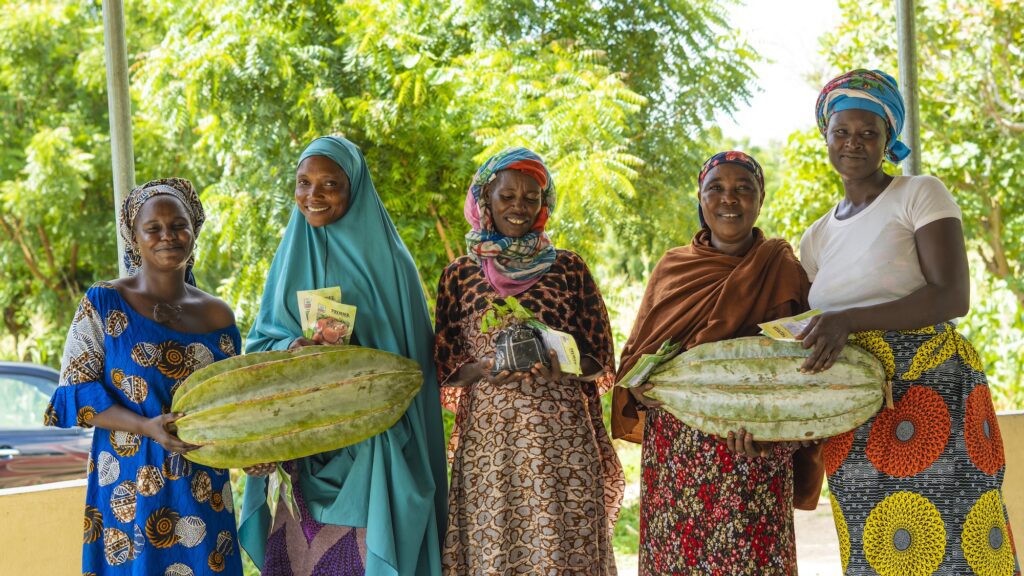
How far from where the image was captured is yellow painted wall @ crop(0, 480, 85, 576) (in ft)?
12.3

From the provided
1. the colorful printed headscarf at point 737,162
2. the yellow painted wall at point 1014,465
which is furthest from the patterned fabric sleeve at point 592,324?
the yellow painted wall at point 1014,465

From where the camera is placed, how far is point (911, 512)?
2787 millimetres

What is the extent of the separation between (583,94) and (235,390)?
4.23 m

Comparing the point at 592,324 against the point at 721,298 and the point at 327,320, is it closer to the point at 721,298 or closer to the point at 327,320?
the point at 721,298

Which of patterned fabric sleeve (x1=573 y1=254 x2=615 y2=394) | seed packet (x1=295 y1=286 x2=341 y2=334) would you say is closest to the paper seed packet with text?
seed packet (x1=295 y1=286 x2=341 y2=334)

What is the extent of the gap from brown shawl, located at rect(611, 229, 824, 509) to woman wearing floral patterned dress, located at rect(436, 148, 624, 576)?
0.69 ft

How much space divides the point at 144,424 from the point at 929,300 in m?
2.41

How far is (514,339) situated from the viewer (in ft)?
9.58

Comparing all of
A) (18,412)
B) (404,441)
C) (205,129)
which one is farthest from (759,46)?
(18,412)

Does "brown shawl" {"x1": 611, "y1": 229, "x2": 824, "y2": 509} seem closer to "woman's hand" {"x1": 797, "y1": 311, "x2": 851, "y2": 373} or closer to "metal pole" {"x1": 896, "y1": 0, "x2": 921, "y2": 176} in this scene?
"woman's hand" {"x1": 797, "y1": 311, "x2": 851, "y2": 373}

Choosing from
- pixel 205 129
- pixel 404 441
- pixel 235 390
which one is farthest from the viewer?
pixel 205 129

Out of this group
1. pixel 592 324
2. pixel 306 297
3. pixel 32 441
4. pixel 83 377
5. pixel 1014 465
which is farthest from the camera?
pixel 32 441

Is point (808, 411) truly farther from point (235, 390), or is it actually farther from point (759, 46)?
point (759, 46)

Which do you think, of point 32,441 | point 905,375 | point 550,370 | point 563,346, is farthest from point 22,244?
point 905,375
